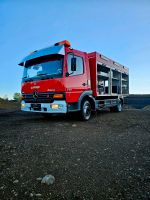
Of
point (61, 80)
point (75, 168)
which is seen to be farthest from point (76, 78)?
point (75, 168)

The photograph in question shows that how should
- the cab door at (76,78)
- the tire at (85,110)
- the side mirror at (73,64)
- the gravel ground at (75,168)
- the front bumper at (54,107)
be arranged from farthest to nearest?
the tire at (85,110), the side mirror at (73,64), the cab door at (76,78), the front bumper at (54,107), the gravel ground at (75,168)

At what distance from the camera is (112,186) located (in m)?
2.23

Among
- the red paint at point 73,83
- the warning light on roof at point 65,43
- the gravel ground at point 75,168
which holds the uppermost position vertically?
the warning light on roof at point 65,43

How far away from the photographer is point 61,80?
19.9 feet

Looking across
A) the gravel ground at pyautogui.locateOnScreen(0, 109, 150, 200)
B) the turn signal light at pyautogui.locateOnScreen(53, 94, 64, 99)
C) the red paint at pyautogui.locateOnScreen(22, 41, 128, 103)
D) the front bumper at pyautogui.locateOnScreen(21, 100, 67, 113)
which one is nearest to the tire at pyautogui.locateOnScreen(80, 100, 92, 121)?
the red paint at pyautogui.locateOnScreen(22, 41, 128, 103)

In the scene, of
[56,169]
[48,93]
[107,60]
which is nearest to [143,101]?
[107,60]

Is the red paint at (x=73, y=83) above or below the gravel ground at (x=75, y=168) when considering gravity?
above

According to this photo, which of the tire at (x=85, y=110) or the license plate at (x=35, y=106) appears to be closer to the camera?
the license plate at (x=35, y=106)

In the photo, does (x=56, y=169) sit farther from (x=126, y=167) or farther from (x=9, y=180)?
(x=126, y=167)

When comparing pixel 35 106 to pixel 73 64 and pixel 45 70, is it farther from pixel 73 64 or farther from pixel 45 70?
pixel 73 64

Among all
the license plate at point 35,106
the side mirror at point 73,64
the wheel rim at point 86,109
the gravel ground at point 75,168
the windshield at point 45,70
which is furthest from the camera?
the wheel rim at point 86,109

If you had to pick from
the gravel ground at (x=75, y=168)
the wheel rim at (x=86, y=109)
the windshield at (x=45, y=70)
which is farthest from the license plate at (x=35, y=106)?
the gravel ground at (x=75, y=168)

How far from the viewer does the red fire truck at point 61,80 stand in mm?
6164

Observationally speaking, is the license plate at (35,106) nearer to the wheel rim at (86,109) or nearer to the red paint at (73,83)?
the red paint at (73,83)
